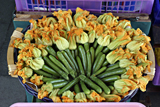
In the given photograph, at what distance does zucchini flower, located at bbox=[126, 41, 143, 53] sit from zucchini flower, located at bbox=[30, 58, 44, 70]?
939 millimetres

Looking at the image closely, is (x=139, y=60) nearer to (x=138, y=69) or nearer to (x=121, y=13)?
(x=138, y=69)

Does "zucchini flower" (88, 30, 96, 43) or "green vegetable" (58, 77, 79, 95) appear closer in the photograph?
"green vegetable" (58, 77, 79, 95)

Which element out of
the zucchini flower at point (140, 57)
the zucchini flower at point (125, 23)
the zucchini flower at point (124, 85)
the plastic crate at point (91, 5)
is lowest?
the zucchini flower at point (124, 85)

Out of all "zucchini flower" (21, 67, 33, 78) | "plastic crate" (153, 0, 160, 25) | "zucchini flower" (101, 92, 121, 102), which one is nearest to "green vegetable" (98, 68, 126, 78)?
"zucchini flower" (101, 92, 121, 102)

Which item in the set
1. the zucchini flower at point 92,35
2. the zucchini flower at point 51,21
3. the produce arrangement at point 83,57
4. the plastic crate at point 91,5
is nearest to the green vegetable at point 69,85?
the produce arrangement at point 83,57

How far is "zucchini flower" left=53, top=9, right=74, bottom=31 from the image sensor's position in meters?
2.01

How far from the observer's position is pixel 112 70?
185 centimetres

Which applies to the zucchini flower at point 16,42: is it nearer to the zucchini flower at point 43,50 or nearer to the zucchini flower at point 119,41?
the zucchini flower at point 43,50

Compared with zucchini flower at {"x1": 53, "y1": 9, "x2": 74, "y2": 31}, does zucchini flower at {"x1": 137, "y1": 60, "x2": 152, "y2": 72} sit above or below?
below

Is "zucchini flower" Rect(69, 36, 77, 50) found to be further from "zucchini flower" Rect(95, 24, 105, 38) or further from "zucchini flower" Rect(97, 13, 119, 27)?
"zucchini flower" Rect(97, 13, 119, 27)

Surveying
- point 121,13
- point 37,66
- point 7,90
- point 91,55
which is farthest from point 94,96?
point 7,90

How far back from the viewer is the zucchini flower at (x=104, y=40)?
191 centimetres

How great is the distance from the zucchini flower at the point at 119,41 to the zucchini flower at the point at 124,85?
0.40 metres

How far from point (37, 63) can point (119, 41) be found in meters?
0.90
